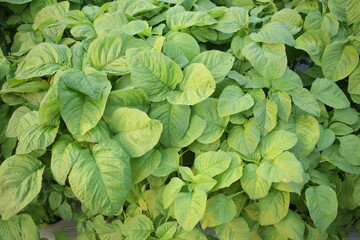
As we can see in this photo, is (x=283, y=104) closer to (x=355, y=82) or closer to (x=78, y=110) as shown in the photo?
(x=355, y=82)

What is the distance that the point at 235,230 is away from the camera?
906 millimetres

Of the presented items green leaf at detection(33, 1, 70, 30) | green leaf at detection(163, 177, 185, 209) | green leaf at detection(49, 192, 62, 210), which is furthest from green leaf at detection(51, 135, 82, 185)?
green leaf at detection(33, 1, 70, 30)

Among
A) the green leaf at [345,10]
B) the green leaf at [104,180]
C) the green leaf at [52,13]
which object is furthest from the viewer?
the green leaf at [52,13]

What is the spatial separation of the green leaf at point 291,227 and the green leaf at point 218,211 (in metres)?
0.15

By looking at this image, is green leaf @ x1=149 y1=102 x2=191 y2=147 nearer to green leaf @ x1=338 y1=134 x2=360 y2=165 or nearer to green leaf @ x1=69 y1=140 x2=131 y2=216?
green leaf @ x1=69 y1=140 x2=131 y2=216

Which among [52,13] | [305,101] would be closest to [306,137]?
[305,101]

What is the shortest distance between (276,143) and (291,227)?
220mm

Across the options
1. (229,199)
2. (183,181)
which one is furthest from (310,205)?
(183,181)

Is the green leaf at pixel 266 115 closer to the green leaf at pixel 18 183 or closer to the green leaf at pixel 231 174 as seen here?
the green leaf at pixel 231 174

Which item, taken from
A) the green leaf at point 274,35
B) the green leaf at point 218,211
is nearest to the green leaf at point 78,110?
the green leaf at point 218,211

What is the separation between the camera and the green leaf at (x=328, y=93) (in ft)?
3.20

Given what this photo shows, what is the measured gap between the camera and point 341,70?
40.4 inches

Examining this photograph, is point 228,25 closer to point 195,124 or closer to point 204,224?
point 195,124

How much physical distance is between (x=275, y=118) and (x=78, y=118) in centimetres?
48
